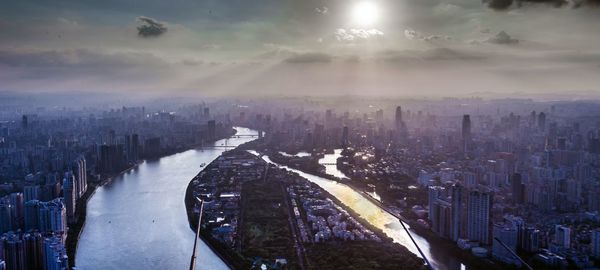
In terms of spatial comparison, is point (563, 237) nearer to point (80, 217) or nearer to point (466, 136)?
point (80, 217)

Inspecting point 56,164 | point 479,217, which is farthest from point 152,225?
point 56,164

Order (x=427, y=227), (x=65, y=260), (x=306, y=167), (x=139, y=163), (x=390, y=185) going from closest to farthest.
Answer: (x=65, y=260) < (x=427, y=227) < (x=390, y=185) < (x=306, y=167) < (x=139, y=163)

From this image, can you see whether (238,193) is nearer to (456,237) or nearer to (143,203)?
(143,203)

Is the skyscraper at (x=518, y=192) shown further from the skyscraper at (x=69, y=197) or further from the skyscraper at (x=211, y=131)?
the skyscraper at (x=211, y=131)

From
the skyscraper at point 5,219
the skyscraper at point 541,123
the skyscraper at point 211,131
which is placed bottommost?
the skyscraper at point 5,219

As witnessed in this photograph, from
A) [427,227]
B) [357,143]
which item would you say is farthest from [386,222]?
[357,143]

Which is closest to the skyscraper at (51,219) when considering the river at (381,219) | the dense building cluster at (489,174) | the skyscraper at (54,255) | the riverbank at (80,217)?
the riverbank at (80,217)
